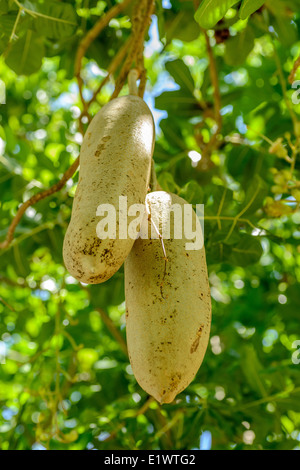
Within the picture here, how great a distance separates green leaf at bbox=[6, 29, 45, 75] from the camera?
1165mm

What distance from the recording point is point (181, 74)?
141 centimetres

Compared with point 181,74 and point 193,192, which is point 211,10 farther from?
point 181,74

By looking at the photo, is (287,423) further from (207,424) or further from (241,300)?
(241,300)

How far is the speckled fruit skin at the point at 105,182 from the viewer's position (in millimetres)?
548

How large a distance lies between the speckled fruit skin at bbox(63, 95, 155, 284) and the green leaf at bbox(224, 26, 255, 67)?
71 cm

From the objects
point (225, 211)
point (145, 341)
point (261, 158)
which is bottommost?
point (261, 158)

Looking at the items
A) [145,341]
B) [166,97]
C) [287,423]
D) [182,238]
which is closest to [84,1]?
[166,97]

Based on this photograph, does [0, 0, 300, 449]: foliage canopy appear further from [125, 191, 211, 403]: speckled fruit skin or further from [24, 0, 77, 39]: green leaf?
[125, 191, 211, 403]: speckled fruit skin

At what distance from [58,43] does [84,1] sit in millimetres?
149

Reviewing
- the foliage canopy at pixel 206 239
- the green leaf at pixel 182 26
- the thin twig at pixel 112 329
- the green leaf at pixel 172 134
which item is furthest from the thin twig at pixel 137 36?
the thin twig at pixel 112 329

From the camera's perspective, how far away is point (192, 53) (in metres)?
2.07

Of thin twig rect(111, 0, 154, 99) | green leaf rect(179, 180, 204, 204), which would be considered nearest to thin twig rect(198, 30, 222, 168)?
thin twig rect(111, 0, 154, 99)
